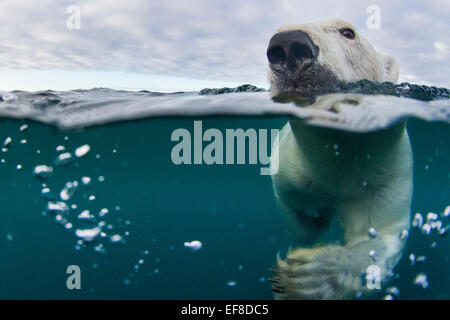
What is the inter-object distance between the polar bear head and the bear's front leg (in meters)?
1.30

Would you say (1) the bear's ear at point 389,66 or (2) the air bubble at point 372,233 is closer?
(2) the air bubble at point 372,233

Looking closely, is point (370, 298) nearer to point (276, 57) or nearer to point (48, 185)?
point (276, 57)

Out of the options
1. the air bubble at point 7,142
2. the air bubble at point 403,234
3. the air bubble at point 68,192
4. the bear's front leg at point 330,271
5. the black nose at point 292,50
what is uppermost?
the air bubble at point 7,142

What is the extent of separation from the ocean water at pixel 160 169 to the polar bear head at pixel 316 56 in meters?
0.27

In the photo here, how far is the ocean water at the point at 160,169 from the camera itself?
436cm

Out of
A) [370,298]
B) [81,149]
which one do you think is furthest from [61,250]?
[370,298]

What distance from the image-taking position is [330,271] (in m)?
2.70

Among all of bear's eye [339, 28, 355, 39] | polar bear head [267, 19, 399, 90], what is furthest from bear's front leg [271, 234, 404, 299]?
bear's eye [339, 28, 355, 39]

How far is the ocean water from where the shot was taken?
4355 mm

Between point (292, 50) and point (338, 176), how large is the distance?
4.00ft

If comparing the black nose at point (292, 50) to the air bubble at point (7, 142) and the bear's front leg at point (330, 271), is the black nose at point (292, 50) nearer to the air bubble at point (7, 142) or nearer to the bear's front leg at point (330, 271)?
the bear's front leg at point (330, 271)

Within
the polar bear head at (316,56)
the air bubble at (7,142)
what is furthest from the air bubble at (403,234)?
the air bubble at (7,142)

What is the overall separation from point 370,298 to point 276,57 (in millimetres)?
2004

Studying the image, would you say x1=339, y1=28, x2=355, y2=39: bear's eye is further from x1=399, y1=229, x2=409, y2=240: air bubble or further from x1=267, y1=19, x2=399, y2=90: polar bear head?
x1=399, y1=229, x2=409, y2=240: air bubble
